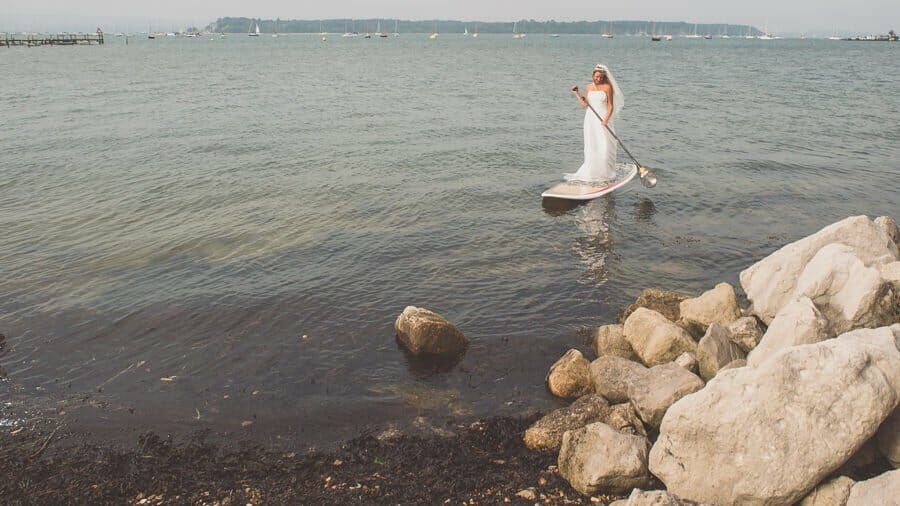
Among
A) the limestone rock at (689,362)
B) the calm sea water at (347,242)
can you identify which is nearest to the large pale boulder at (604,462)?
the calm sea water at (347,242)

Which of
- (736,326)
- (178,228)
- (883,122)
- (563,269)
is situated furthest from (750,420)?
(883,122)

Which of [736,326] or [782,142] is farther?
[782,142]

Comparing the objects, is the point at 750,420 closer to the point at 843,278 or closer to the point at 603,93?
the point at 843,278

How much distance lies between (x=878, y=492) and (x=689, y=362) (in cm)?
384

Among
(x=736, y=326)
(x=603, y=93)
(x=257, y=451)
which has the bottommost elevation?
(x=257, y=451)

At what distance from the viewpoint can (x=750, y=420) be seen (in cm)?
755

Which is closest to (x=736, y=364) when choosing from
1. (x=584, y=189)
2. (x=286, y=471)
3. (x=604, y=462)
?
(x=604, y=462)

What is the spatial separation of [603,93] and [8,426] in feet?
60.8

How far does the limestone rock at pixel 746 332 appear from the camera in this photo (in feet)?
37.2

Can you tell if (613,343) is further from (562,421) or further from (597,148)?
(597,148)

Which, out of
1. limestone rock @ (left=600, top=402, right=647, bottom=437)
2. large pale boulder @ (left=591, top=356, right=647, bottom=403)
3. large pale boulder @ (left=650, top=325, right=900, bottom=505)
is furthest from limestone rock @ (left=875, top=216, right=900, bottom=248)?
limestone rock @ (left=600, top=402, right=647, bottom=437)

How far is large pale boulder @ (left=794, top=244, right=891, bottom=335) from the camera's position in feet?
32.1

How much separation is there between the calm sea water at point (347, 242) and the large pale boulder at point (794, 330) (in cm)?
356

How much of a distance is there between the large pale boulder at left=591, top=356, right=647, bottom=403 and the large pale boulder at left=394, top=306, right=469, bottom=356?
279 centimetres
